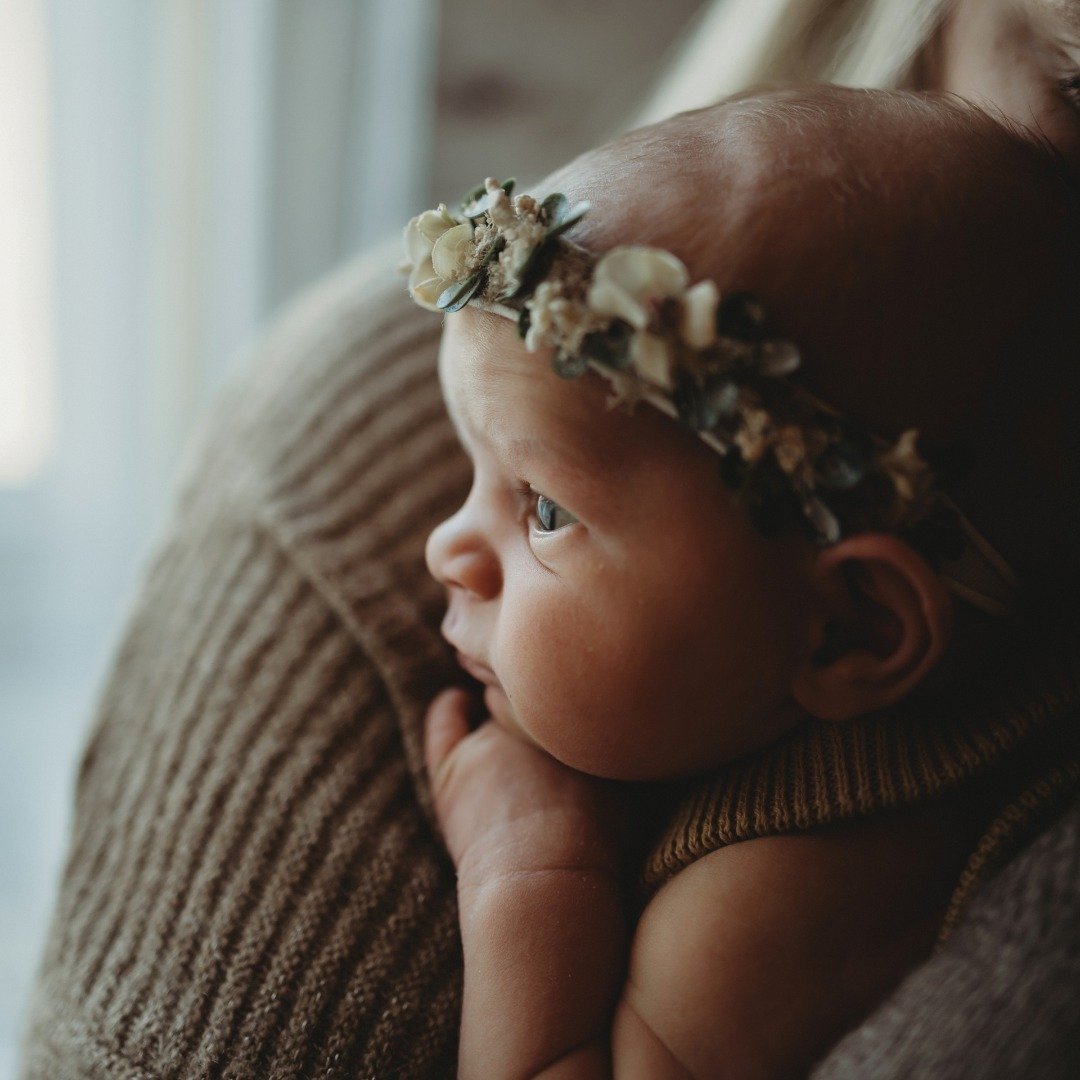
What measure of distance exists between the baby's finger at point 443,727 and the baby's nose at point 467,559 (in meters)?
0.13

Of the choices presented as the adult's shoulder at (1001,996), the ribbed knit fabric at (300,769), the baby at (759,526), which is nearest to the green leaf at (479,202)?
the baby at (759,526)

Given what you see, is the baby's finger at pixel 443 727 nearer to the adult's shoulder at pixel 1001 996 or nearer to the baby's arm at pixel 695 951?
the baby's arm at pixel 695 951

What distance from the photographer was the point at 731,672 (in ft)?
2.31

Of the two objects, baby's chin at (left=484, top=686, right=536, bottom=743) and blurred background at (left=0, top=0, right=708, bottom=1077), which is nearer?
baby's chin at (left=484, top=686, right=536, bottom=743)

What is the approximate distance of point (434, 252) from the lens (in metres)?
0.73

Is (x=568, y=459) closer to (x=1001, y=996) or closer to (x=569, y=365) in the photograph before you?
(x=569, y=365)

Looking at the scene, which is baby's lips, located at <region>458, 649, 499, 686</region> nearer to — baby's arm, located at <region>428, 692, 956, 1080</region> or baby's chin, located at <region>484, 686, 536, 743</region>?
baby's chin, located at <region>484, 686, 536, 743</region>

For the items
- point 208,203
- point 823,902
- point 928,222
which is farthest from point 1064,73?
point 208,203

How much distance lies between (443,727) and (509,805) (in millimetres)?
105

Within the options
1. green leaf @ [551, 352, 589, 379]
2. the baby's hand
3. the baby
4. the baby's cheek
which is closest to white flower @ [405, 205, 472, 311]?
the baby

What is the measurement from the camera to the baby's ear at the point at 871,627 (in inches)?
26.0

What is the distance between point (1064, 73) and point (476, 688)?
641 millimetres

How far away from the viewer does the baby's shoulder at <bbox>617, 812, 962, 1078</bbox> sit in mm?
659

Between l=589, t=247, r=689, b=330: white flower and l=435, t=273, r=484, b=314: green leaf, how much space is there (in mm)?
118
